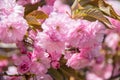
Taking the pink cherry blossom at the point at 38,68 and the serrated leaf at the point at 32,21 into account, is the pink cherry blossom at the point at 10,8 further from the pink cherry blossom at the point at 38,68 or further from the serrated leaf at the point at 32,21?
the pink cherry blossom at the point at 38,68

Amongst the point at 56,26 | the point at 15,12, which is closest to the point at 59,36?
the point at 56,26

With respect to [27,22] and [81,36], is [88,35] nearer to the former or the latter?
[81,36]

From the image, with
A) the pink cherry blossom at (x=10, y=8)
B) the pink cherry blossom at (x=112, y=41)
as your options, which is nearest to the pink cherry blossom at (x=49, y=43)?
the pink cherry blossom at (x=10, y=8)

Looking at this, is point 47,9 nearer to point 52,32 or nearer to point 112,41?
point 52,32

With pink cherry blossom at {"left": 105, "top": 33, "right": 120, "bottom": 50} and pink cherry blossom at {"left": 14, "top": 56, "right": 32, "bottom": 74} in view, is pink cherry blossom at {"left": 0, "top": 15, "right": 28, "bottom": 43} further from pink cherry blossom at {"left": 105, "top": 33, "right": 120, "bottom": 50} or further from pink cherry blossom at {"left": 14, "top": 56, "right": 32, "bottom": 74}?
pink cherry blossom at {"left": 105, "top": 33, "right": 120, "bottom": 50}

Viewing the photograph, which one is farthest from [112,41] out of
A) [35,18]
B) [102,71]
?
[35,18]

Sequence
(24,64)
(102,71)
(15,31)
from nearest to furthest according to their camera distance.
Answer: (15,31) → (24,64) → (102,71)

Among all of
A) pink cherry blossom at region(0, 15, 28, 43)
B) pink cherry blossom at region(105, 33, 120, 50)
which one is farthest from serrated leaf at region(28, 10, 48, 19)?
pink cherry blossom at region(105, 33, 120, 50)

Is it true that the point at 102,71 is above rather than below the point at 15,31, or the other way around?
below
